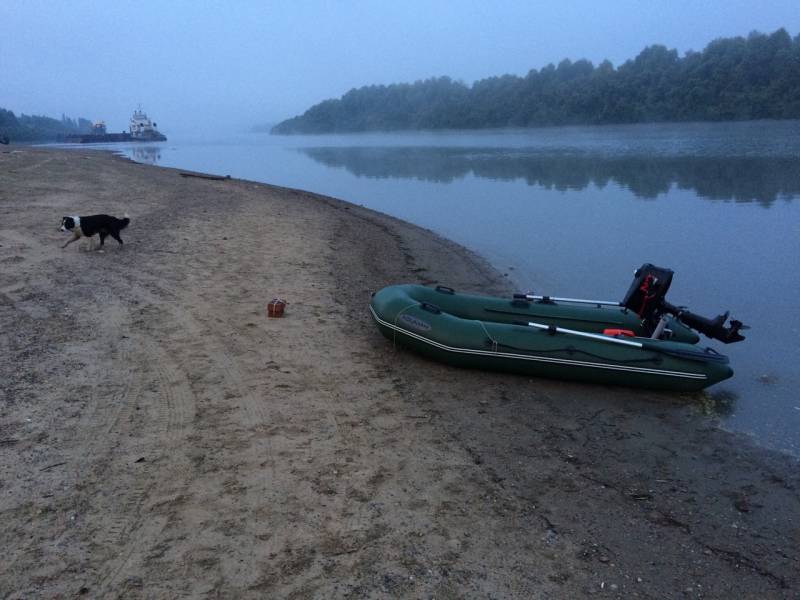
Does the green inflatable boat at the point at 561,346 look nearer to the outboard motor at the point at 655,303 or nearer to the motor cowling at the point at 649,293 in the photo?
the outboard motor at the point at 655,303

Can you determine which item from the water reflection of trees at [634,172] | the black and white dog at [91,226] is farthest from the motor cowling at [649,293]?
the water reflection of trees at [634,172]

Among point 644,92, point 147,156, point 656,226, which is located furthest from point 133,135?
point 656,226

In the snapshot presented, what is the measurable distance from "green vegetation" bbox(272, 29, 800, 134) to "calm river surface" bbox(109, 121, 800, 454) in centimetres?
3219

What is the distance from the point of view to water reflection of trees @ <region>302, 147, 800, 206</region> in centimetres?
2069

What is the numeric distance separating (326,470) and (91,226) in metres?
6.64

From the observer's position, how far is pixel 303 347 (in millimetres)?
5879

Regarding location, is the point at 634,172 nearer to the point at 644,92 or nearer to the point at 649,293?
the point at 649,293

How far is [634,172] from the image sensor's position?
26.5 m

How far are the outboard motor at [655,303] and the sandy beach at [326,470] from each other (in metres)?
1.14

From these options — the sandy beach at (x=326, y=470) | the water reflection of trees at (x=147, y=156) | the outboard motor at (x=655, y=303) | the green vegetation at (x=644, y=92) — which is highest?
the green vegetation at (x=644, y=92)

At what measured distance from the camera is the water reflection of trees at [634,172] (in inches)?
814

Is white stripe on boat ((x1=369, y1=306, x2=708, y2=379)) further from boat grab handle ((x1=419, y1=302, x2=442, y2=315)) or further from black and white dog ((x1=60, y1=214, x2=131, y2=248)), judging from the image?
black and white dog ((x1=60, y1=214, x2=131, y2=248))

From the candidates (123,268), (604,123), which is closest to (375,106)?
(604,123)

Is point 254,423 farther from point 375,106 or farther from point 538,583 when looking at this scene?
point 375,106
